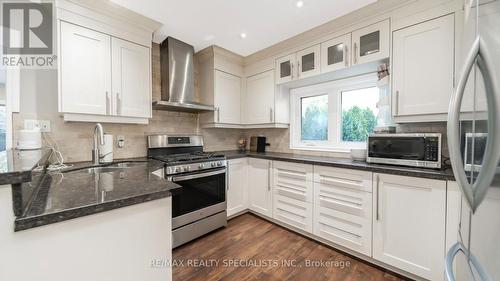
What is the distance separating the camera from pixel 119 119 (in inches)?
77.2

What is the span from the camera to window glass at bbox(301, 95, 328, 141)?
8.70 ft

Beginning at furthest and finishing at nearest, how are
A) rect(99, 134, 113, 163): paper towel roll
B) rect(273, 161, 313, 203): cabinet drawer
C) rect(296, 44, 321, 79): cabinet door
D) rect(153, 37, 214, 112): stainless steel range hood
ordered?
rect(153, 37, 214, 112): stainless steel range hood < rect(296, 44, 321, 79): cabinet door < rect(273, 161, 313, 203): cabinet drawer < rect(99, 134, 113, 163): paper towel roll

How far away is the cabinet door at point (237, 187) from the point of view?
255 cm

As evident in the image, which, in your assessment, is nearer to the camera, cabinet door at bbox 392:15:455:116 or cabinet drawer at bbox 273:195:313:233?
cabinet door at bbox 392:15:455:116

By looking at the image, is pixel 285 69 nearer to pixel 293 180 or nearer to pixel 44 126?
pixel 293 180

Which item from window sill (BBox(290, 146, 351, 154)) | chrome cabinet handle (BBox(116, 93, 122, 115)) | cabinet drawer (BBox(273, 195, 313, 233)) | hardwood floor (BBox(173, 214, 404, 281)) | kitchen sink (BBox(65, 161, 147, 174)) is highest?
chrome cabinet handle (BBox(116, 93, 122, 115))

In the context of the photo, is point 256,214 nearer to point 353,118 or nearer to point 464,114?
point 353,118

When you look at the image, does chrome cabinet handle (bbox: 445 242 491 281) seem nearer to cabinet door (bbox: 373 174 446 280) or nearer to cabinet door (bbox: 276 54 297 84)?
cabinet door (bbox: 373 174 446 280)

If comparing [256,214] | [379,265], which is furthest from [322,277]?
[256,214]

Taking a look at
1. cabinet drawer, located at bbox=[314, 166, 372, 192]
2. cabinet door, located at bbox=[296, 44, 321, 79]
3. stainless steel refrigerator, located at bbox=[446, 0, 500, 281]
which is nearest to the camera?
stainless steel refrigerator, located at bbox=[446, 0, 500, 281]

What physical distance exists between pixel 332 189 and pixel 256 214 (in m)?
1.21

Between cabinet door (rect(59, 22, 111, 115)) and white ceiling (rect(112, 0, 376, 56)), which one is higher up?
white ceiling (rect(112, 0, 376, 56))

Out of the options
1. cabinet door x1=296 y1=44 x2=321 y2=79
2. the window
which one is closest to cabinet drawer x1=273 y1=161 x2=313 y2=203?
the window

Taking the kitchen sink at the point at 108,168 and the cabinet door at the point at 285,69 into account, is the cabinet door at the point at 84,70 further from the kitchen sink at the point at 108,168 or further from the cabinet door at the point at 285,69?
the cabinet door at the point at 285,69
